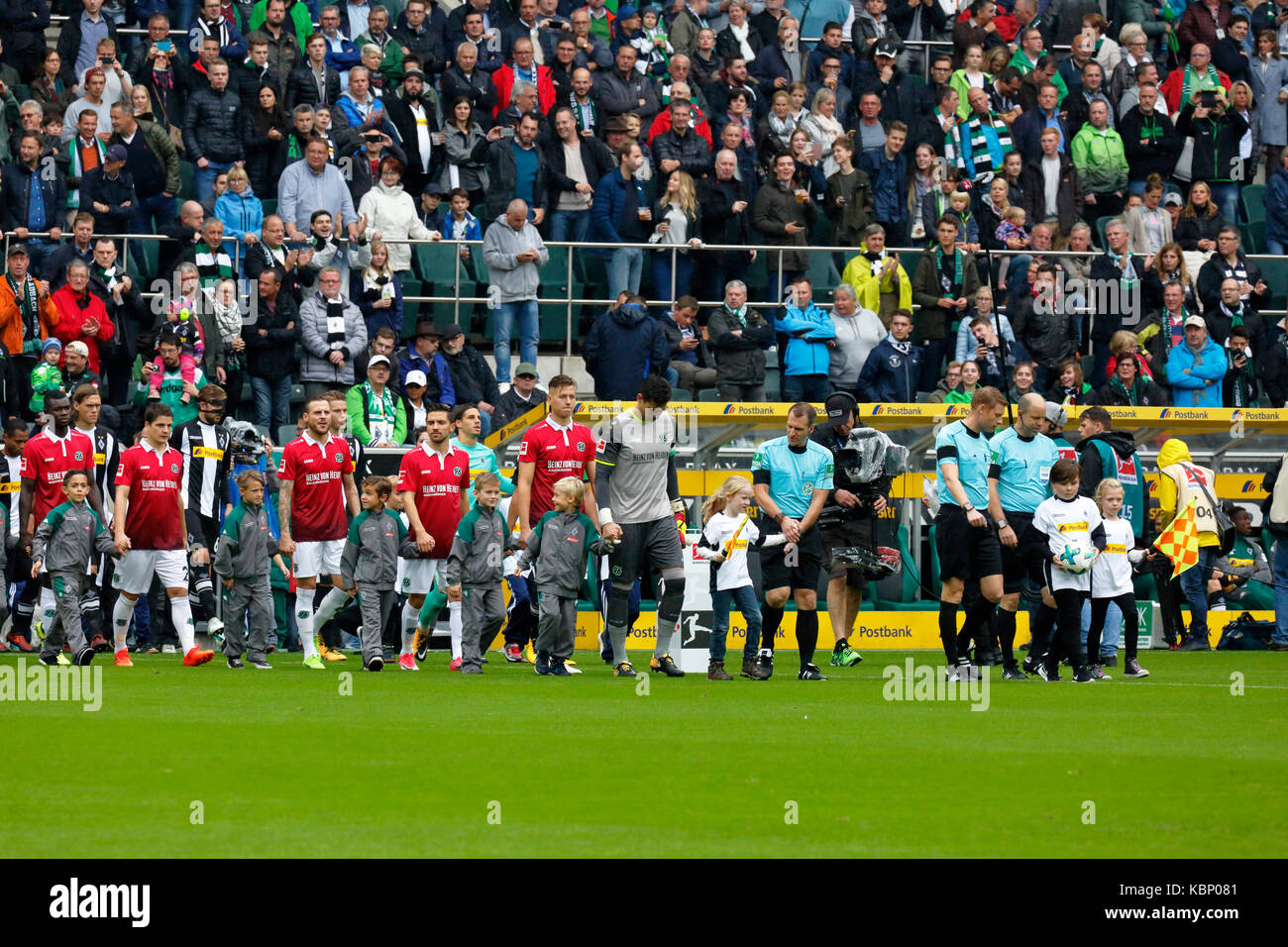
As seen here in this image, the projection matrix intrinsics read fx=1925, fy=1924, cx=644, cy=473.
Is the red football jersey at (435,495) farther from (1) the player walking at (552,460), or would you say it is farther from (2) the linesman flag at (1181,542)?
(2) the linesman flag at (1181,542)

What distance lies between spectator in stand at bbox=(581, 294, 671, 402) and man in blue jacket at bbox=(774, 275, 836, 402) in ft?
4.98

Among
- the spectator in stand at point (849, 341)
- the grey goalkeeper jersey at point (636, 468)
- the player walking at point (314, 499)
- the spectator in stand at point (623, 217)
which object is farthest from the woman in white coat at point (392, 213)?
the grey goalkeeper jersey at point (636, 468)

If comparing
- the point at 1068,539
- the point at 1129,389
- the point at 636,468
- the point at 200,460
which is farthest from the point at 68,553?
the point at 1129,389

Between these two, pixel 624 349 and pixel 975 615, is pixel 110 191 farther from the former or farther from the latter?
pixel 975 615

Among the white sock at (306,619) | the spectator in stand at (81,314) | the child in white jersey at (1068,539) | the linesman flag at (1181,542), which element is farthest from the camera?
the spectator in stand at (81,314)

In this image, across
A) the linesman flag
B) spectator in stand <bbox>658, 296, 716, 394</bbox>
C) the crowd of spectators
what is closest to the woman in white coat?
the crowd of spectators

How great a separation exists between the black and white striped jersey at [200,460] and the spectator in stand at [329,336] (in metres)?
2.15

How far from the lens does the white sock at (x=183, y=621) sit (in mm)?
16250

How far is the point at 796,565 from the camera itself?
15055 mm

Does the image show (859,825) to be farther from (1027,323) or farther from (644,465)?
(1027,323)

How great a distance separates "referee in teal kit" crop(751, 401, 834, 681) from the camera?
15039 mm

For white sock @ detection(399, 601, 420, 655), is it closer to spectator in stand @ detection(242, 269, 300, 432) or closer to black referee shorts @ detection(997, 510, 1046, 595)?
spectator in stand @ detection(242, 269, 300, 432)

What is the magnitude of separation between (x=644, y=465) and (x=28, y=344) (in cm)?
842

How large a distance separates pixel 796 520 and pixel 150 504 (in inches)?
218
